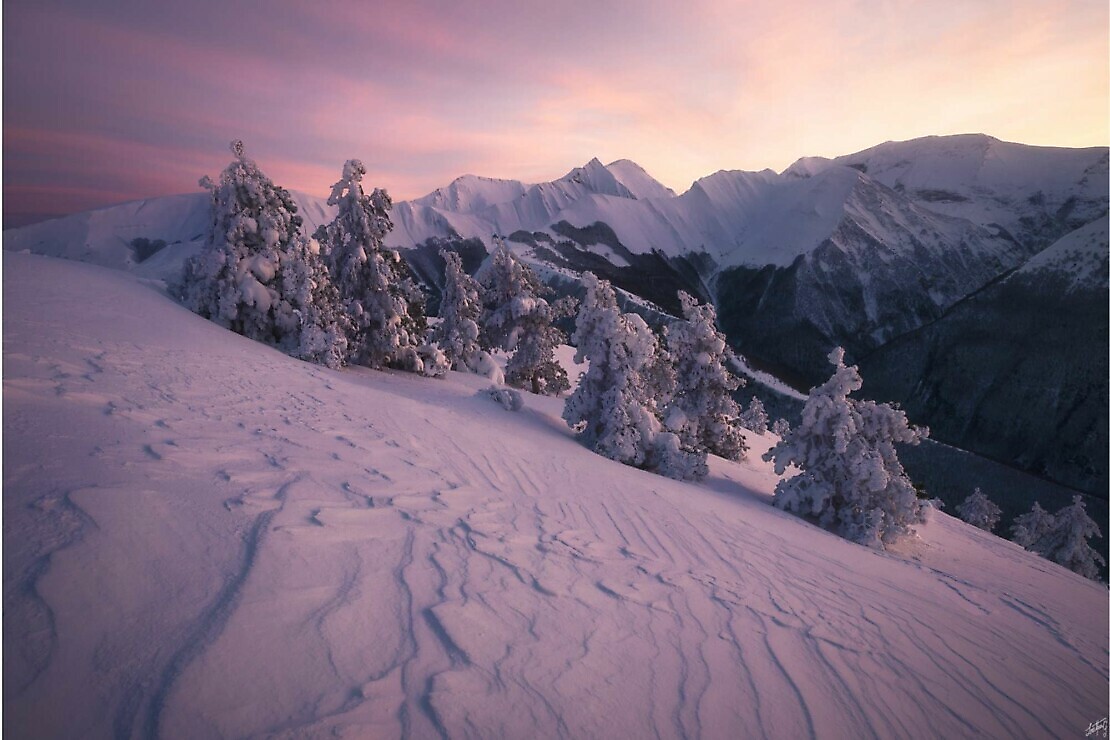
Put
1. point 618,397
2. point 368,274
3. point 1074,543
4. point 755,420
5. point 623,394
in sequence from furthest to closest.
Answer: point 755,420 < point 1074,543 < point 368,274 < point 623,394 < point 618,397

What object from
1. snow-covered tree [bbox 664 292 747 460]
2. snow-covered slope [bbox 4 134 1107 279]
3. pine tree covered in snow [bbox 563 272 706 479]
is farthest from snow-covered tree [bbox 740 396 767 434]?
snow-covered slope [bbox 4 134 1107 279]

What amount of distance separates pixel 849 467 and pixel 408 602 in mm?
10443

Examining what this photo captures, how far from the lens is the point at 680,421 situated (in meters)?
12.7

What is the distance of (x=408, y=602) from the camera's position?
11.1 ft

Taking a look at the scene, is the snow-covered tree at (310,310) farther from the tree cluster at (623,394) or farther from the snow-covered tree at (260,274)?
the tree cluster at (623,394)

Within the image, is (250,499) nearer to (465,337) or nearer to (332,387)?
A: (332,387)

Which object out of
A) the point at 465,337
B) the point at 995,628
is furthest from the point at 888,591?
the point at 465,337

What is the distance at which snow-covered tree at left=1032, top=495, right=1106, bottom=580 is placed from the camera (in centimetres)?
2488

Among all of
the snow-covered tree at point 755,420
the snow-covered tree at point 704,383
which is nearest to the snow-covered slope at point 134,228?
the snow-covered tree at point 755,420

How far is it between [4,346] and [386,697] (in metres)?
7.23

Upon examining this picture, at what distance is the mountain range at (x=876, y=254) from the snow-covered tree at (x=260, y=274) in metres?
39.7

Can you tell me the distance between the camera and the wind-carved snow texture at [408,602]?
2504 mm

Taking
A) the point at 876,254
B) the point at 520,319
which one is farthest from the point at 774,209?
the point at 520,319

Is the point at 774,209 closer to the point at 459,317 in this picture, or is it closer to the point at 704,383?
the point at 459,317
